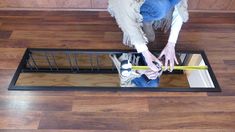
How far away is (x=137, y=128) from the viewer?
40.9 inches

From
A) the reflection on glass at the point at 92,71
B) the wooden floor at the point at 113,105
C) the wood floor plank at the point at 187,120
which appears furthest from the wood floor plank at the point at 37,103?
the wood floor plank at the point at 187,120

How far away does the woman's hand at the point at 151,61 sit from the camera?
109 centimetres

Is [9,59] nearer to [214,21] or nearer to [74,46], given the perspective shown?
[74,46]

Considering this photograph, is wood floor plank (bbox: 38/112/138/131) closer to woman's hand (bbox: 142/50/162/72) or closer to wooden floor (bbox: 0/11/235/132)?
wooden floor (bbox: 0/11/235/132)

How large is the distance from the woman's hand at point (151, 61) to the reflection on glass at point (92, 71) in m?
0.18

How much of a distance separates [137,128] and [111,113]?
0.14 meters

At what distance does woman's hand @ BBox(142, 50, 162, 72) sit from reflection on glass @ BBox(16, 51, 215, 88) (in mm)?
185

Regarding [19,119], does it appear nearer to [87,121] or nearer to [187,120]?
[87,121]

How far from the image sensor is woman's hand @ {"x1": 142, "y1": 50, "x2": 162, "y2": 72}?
109 centimetres

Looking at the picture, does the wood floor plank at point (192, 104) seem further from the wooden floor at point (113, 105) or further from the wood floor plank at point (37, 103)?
the wood floor plank at point (37, 103)

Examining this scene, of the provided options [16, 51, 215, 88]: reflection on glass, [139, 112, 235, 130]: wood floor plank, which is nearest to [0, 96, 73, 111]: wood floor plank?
[16, 51, 215, 88]: reflection on glass

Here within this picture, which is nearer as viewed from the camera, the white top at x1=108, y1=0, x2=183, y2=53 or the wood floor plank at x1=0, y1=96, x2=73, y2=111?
the white top at x1=108, y1=0, x2=183, y2=53

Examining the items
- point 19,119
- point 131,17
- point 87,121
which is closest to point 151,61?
point 131,17

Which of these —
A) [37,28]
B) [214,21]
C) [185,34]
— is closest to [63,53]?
[37,28]
